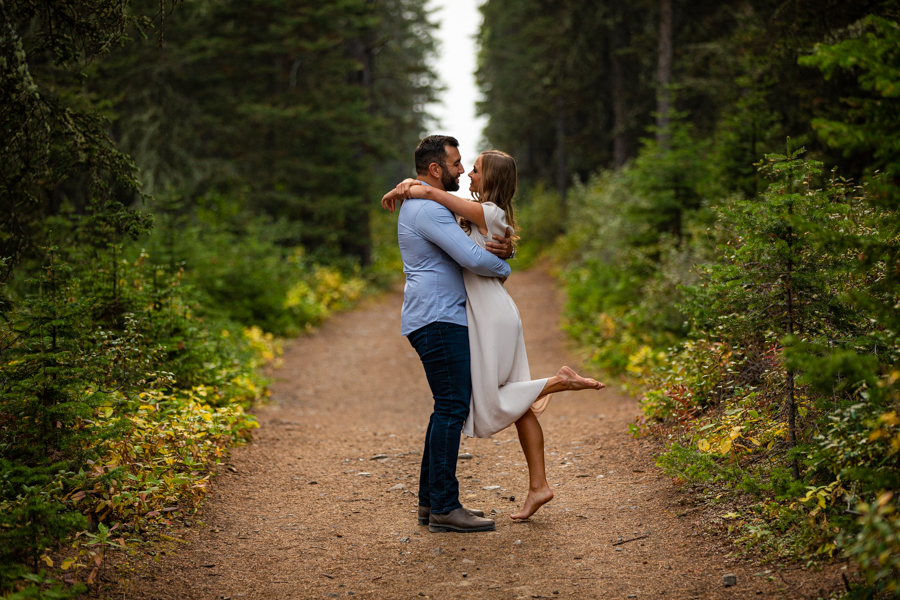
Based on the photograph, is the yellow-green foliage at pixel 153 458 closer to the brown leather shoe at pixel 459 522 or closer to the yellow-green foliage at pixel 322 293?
the brown leather shoe at pixel 459 522

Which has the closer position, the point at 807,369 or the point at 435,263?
the point at 807,369

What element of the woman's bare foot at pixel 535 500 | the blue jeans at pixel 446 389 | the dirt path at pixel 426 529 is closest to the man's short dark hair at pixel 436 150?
the blue jeans at pixel 446 389

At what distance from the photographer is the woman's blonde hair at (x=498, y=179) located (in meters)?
4.16

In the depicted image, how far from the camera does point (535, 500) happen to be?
4.21 m

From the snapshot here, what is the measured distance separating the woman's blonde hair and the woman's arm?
0.18m

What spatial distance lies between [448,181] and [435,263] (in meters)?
0.53

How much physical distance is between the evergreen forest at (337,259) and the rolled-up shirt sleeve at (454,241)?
0.43 m

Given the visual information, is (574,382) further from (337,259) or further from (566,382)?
Answer: (337,259)

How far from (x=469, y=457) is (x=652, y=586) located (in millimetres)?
2754

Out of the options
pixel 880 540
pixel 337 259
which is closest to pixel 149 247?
pixel 880 540

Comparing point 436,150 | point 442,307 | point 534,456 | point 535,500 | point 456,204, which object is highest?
point 436,150

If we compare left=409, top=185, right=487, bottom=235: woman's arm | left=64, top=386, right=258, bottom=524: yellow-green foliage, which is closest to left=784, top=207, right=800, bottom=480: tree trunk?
left=409, top=185, right=487, bottom=235: woman's arm

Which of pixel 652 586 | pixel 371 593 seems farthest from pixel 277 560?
pixel 652 586

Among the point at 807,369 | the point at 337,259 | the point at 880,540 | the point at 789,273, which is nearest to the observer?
the point at 880,540
